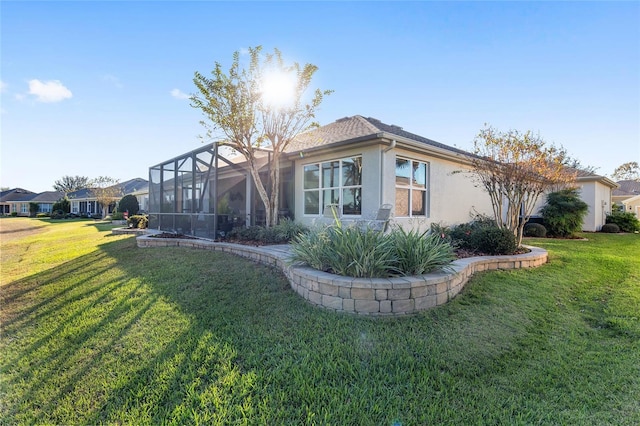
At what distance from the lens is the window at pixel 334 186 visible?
8.82 metres

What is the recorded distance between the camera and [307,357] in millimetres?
3064

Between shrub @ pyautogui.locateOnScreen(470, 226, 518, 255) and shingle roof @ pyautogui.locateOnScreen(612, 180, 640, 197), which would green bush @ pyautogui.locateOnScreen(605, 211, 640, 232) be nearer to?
shingle roof @ pyautogui.locateOnScreen(612, 180, 640, 197)

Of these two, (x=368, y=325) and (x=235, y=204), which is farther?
(x=235, y=204)

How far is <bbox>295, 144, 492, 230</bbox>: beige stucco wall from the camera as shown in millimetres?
8188

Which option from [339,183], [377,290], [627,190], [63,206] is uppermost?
[627,190]

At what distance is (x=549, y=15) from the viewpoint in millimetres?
8211

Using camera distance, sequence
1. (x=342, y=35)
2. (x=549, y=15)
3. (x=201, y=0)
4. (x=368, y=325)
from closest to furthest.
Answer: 1. (x=368, y=325)
2. (x=201, y=0)
3. (x=549, y=15)
4. (x=342, y=35)

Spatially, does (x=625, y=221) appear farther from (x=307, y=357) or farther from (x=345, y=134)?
(x=307, y=357)

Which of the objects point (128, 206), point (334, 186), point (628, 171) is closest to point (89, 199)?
point (128, 206)

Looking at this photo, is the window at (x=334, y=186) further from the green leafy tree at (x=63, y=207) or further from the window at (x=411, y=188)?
the green leafy tree at (x=63, y=207)

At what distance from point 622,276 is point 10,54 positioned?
14583mm

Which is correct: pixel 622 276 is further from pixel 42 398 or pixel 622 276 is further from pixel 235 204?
pixel 235 204

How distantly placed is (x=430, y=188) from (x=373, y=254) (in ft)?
20.5

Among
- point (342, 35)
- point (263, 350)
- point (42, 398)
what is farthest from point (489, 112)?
point (42, 398)
